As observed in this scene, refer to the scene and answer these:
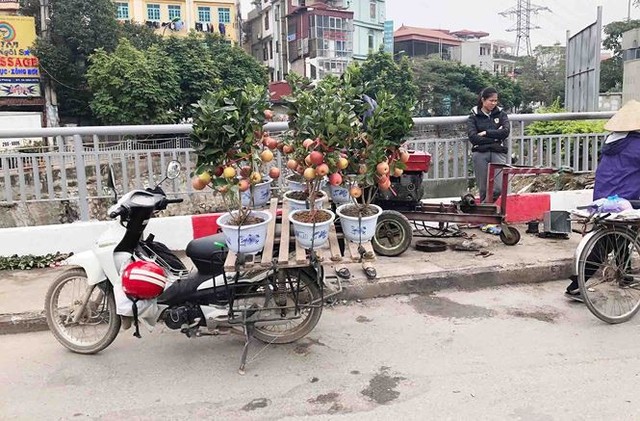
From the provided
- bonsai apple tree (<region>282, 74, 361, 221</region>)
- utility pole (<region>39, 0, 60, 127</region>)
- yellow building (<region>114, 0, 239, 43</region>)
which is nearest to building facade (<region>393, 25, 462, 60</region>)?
yellow building (<region>114, 0, 239, 43</region>)

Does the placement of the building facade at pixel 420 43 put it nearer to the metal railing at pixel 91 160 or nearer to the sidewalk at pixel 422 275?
the metal railing at pixel 91 160

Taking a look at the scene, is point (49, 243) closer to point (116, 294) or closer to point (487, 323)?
point (116, 294)

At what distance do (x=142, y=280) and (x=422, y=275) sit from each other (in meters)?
2.55

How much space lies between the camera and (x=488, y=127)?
6453 millimetres

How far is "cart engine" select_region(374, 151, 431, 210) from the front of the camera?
5.78m

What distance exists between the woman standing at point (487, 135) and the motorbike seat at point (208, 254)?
3.70 m

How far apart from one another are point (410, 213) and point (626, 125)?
2.17 meters

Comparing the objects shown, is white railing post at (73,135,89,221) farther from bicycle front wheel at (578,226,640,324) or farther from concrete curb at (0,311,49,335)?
bicycle front wheel at (578,226,640,324)

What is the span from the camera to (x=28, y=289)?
497cm

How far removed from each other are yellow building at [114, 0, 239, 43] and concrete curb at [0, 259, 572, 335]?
4384 cm

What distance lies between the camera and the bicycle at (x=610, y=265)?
4.21 metres

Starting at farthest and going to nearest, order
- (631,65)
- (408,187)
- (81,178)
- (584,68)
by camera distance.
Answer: (631,65), (584,68), (408,187), (81,178)

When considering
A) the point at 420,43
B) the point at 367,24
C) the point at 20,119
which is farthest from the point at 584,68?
the point at 420,43

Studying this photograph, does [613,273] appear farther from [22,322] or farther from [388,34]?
[388,34]
